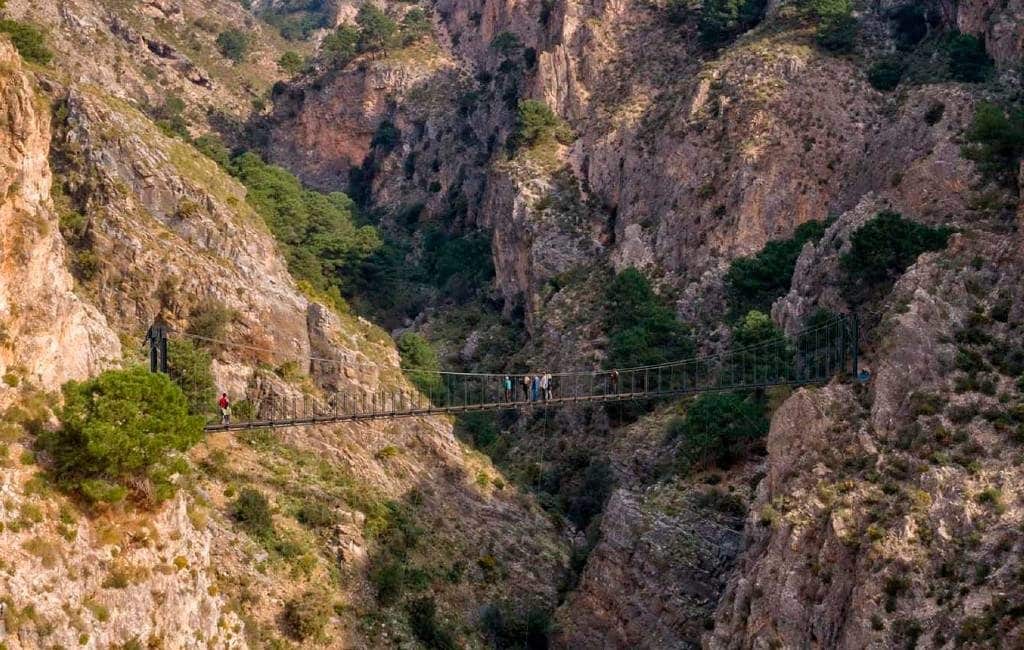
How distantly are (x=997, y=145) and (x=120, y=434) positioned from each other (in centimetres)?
3595

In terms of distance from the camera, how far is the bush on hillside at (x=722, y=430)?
2119 inches

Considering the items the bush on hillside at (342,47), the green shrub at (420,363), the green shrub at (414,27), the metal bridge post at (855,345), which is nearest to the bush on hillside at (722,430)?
the metal bridge post at (855,345)

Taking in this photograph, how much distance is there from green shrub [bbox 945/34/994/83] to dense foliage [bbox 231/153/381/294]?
33982 millimetres

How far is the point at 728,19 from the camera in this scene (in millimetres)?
81250

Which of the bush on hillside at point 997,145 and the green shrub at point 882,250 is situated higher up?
the bush on hillside at point 997,145

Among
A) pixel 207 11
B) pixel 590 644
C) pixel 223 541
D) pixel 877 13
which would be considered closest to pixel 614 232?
pixel 877 13

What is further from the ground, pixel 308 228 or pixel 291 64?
pixel 291 64

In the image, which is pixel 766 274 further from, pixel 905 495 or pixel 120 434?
pixel 120 434

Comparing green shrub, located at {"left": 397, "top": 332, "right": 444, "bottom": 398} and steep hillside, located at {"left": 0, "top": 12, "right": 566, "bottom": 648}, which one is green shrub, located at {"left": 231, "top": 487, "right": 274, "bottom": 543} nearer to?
steep hillside, located at {"left": 0, "top": 12, "right": 566, "bottom": 648}

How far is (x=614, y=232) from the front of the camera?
7519 cm

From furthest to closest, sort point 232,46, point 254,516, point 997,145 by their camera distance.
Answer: point 232,46 → point 997,145 → point 254,516

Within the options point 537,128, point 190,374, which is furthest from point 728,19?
point 190,374

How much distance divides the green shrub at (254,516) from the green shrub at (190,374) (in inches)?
151

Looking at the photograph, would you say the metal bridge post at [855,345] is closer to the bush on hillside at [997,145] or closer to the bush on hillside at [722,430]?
the bush on hillside at [722,430]
